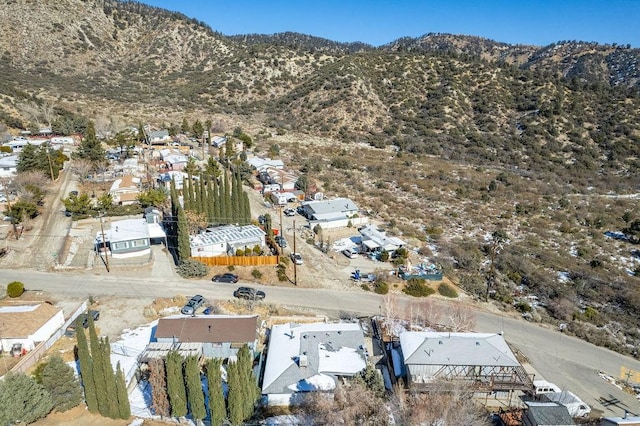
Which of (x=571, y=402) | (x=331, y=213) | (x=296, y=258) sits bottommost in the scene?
(x=571, y=402)

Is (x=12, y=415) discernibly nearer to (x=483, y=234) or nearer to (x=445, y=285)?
(x=445, y=285)

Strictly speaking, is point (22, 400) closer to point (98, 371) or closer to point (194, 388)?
point (98, 371)

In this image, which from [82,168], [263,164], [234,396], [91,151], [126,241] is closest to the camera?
[234,396]

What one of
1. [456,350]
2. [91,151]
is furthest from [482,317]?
[91,151]

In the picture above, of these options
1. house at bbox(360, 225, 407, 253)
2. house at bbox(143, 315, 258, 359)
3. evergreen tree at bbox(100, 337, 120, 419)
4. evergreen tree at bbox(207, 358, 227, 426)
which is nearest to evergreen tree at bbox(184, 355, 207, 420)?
evergreen tree at bbox(207, 358, 227, 426)

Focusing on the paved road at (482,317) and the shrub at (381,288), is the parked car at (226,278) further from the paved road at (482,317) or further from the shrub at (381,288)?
the shrub at (381,288)

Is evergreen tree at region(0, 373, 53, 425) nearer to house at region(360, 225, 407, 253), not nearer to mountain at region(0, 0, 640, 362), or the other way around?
house at region(360, 225, 407, 253)

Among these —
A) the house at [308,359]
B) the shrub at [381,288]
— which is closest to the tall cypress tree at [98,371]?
the house at [308,359]
